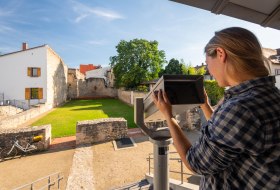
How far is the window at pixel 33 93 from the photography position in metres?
22.3

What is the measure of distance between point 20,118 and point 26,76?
947cm

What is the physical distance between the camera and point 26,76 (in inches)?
879

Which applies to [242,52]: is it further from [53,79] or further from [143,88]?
[53,79]

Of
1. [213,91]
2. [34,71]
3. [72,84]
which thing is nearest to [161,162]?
[213,91]

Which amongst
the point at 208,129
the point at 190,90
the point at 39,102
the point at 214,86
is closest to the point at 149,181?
the point at 190,90

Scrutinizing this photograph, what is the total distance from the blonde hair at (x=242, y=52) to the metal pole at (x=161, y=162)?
122cm

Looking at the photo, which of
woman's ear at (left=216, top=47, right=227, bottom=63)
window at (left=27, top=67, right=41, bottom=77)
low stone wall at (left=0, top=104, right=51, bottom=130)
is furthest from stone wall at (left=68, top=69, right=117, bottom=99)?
woman's ear at (left=216, top=47, right=227, bottom=63)

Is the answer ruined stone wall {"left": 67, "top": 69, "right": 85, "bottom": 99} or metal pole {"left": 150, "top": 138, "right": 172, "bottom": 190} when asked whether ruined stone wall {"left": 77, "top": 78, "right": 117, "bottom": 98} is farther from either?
metal pole {"left": 150, "top": 138, "right": 172, "bottom": 190}

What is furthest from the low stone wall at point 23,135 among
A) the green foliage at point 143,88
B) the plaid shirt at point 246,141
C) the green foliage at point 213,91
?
the green foliage at point 143,88

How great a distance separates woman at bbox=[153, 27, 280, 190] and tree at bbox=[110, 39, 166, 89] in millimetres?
28386

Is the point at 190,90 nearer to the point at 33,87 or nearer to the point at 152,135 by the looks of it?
the point at 152,135

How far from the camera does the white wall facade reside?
21828mm

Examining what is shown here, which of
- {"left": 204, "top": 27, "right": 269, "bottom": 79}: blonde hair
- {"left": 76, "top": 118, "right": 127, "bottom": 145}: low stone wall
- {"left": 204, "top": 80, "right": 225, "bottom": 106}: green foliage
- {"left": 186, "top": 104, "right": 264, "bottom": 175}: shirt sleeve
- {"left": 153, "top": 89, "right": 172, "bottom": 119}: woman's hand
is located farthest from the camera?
{"left": 204, "top": 80, "right": 225, "bottom": 106}: green foliage

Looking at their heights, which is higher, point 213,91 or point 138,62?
point 138,62
